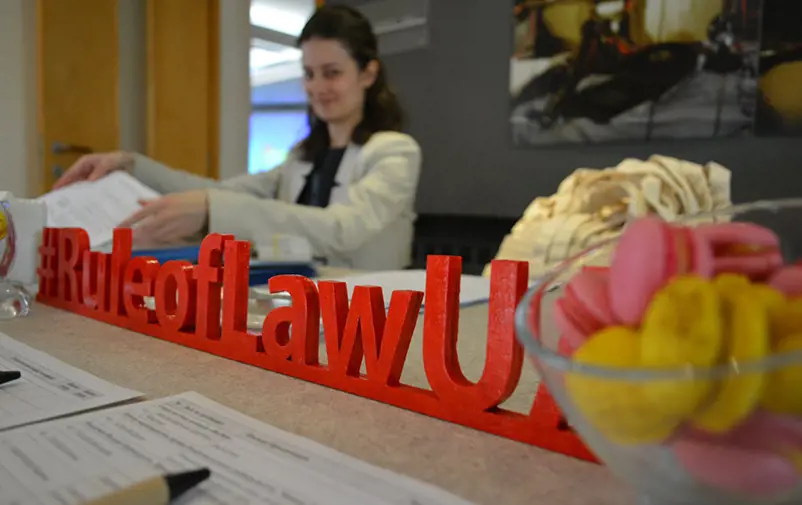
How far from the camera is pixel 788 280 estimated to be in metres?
0.23

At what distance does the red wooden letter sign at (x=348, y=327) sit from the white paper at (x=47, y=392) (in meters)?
0.11

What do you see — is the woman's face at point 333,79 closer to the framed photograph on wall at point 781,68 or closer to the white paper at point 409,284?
the white paper at point 409,284

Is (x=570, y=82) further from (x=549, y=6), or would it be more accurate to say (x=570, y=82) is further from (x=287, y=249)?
(x=287, y=249)

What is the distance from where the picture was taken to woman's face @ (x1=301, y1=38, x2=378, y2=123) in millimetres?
1451

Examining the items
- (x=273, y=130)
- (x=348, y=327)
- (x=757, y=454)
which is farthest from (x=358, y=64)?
(x=273, y=130)

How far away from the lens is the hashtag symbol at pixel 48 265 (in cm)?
80

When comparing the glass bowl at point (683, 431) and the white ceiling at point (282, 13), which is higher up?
the white ceiling at point (282, 13)

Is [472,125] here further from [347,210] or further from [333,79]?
[347,210]

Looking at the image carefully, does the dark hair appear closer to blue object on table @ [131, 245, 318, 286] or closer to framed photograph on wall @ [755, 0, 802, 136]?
blue object on table @ [131, 245, 318, 286]

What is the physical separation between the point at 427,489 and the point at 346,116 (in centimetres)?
135

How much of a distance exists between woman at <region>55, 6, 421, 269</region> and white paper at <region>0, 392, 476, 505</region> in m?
0.81

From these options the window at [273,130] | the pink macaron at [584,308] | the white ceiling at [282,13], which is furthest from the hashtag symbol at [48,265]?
the window at [273,130]

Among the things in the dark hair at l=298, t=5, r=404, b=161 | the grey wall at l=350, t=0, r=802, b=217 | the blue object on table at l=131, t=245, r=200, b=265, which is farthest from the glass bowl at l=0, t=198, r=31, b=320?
the grey wall at l=350, t=0, r=802, b=217

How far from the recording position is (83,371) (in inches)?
18.7
